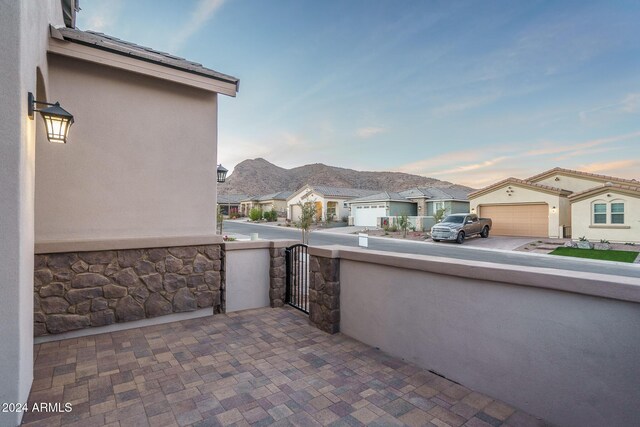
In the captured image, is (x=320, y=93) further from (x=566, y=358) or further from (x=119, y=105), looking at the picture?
(x=566, y=358)

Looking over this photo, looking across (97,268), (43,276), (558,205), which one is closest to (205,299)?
(97,268)

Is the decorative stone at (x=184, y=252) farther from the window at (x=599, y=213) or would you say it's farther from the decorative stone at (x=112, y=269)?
the window at (x=599, y=213)

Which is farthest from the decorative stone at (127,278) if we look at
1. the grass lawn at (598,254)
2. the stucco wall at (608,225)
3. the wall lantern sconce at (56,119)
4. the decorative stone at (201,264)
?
the stucco wall at (608,225)

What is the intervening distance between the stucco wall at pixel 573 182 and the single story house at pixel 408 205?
7205 mm

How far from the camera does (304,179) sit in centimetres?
8131

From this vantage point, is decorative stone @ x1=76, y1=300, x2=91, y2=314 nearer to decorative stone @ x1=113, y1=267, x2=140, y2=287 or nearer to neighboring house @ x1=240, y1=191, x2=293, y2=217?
decorative stone @ x1=113, y1=267, x2=140, y2=287

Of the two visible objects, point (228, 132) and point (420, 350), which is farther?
point (228, 132)

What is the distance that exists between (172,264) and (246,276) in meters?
1.21

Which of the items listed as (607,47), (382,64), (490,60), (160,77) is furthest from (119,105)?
(607,47)

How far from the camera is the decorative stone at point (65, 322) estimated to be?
3.80 m

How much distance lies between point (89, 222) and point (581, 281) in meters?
5.37

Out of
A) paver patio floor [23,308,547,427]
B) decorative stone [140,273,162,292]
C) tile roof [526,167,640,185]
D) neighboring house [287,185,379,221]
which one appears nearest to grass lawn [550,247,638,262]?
tile roof [526,167,640,185]

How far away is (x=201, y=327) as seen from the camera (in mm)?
4391

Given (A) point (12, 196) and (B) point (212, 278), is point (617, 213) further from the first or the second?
(A) point (12, 196)
